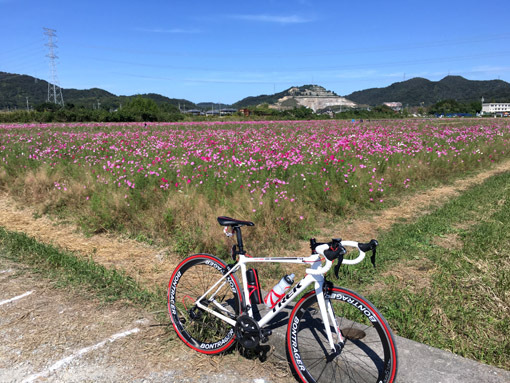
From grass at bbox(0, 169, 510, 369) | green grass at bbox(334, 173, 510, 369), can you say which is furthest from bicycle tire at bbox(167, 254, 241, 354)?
green grass at bbox(334, 173, 510, 369)

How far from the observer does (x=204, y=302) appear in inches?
123

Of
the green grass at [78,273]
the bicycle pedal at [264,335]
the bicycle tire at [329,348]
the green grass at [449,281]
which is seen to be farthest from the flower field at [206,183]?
the bicycle tire at [329,348]

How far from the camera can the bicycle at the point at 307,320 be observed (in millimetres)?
2295

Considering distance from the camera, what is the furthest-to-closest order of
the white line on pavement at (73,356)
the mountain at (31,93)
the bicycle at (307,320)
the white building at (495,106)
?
the white building at (495,106), the mountain at (31,93), the white line on pavement at (73,356), the bicycle at (307,320)

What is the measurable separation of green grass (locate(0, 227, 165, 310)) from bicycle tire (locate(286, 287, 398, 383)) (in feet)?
5.49

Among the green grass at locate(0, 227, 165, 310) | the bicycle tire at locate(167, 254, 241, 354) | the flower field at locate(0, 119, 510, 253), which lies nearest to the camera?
the bicycle tire at locate(167, 254, 241, 354)

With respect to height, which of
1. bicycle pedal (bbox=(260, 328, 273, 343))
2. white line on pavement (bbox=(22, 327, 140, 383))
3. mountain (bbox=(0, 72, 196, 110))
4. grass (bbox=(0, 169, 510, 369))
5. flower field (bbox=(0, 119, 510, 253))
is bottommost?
white line on pavement (bbox=(22, 327, 140, 383))

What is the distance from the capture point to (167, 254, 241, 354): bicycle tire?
2.92 m

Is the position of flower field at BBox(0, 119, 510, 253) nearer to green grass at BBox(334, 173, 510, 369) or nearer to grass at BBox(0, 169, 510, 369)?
grass at BBox(0, 169, 510, 369)

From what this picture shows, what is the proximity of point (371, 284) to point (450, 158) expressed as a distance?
8666 mm

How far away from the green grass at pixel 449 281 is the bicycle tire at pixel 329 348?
0.79 m

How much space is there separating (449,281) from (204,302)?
2670mm

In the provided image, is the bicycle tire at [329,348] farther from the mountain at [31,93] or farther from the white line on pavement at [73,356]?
the mountain at [31,93]

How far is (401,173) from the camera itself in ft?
30.9
